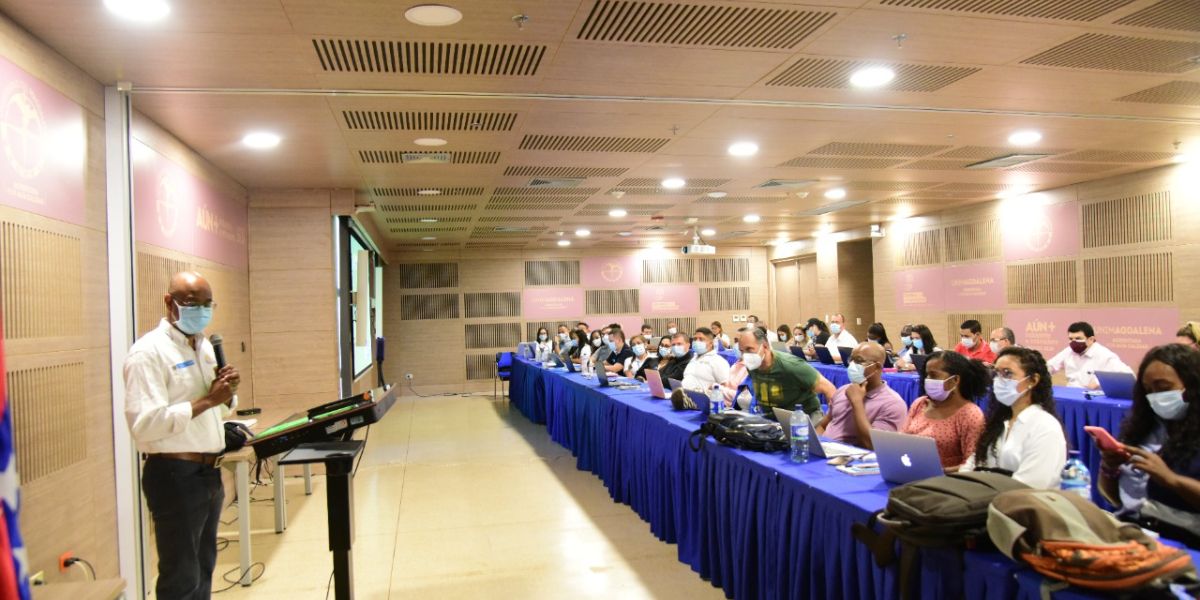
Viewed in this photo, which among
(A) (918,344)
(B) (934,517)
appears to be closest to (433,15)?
(B) (934,517)

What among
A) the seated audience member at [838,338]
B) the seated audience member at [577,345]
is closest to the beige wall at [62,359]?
the seated audience member at [577,345]

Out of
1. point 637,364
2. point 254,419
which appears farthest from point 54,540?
point 637,364

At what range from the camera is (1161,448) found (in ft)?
8.34

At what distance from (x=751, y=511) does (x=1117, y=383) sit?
3.90 metres

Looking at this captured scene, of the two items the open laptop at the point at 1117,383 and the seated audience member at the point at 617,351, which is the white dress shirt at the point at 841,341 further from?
the open laptop at the point at 1117,383

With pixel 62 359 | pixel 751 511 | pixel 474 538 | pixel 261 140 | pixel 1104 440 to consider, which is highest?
pixel 261 140

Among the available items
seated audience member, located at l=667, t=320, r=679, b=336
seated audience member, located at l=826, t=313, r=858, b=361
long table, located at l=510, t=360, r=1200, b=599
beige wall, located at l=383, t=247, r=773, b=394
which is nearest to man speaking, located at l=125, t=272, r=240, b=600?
long table, located at l=510, t=360, r=1200, b=599

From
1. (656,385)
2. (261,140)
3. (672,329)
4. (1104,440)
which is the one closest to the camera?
(1104,440)

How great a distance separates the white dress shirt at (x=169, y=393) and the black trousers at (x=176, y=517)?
0.29 feet

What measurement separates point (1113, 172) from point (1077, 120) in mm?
3310

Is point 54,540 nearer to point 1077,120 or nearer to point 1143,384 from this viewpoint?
point 1143,384

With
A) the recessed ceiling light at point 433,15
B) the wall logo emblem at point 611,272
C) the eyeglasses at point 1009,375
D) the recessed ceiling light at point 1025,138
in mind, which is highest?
the recessed ceiling light at point 433,15

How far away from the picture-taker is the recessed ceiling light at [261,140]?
5.34 meters

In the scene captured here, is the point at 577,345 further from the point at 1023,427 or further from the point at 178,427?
the point at 1023,427
